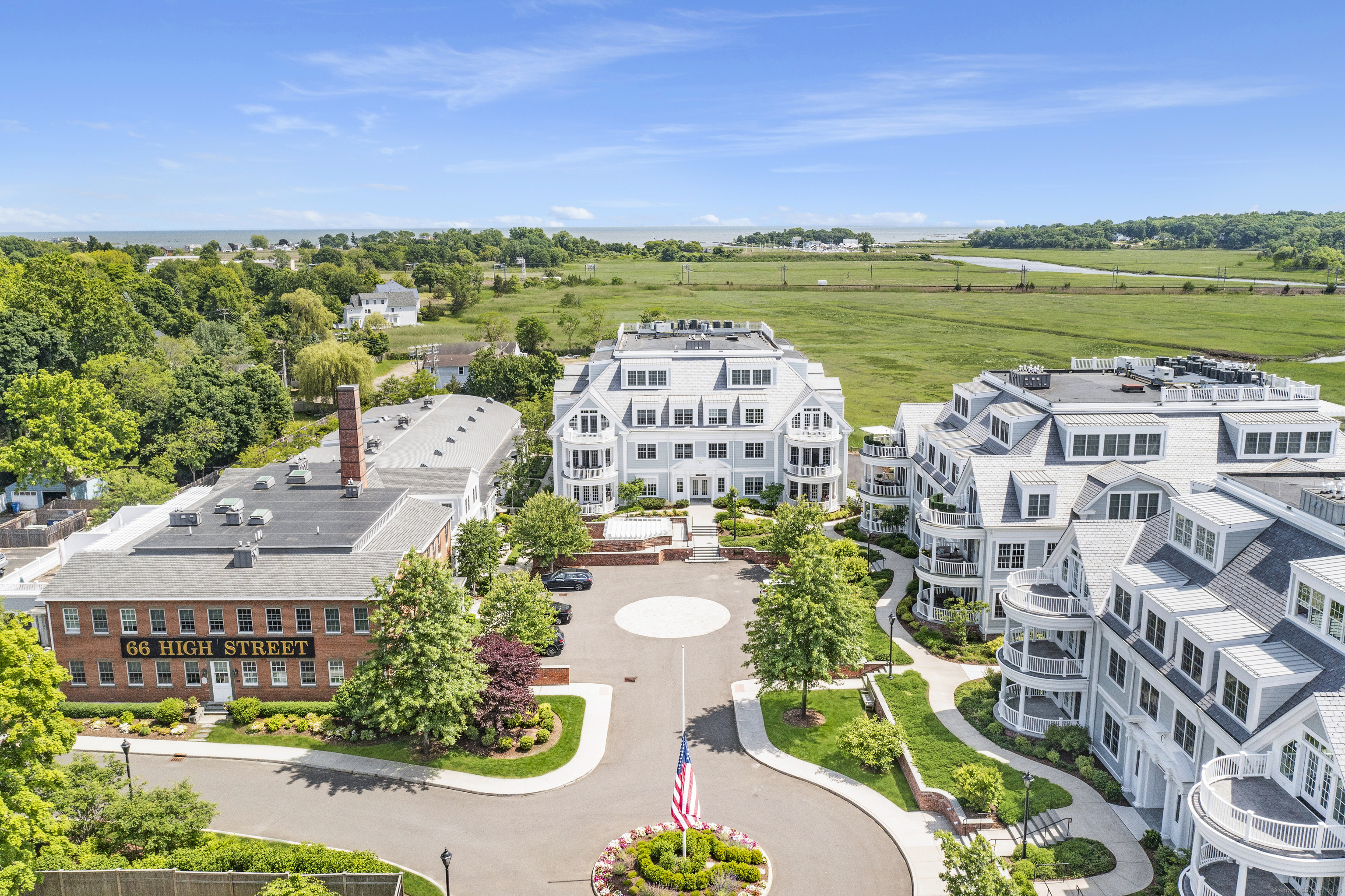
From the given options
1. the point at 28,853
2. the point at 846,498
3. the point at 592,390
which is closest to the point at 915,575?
the point at 846,498

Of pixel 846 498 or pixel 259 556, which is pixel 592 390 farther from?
pixel 259 556

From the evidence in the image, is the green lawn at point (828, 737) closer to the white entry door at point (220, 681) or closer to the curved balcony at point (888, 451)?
the curved balcony at point (888, 451)

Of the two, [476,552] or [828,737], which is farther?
[476,552]

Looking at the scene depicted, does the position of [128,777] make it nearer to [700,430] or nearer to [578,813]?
[578,813]

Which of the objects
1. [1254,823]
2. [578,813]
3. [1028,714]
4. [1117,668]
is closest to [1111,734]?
[1117,668]

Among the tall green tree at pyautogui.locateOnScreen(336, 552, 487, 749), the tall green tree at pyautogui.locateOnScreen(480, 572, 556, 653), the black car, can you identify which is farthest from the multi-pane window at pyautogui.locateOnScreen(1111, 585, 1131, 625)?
the black car

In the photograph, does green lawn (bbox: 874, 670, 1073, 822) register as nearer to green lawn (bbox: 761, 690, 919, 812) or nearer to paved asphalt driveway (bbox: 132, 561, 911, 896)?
green lawn (bbox: 761, 690, 919, 812)
